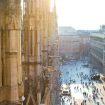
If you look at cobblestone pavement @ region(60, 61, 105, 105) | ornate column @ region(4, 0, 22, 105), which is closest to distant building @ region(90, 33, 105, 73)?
cobblestone pavement @ region(60, 61, 105, 105)

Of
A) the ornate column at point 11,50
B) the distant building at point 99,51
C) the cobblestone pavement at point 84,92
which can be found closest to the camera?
the ornate column at point 11,50

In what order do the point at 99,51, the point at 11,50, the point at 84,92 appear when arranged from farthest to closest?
the point at 99,51, the point at 84,92, the point at 11,50

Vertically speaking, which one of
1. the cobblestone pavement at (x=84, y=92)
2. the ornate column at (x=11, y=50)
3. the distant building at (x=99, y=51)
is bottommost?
the cobblestone pavement at (x=84, y=92)

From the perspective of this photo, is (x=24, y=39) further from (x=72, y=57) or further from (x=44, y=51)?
(x=72, y=57)

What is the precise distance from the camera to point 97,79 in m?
110

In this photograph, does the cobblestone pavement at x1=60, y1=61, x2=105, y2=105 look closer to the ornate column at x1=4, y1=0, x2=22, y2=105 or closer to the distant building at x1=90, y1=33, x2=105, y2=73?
the distant building at x1=90, y1=33, x2=105, y2=73

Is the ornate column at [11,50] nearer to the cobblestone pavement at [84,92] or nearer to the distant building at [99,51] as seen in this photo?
the cobblestone pavement at [84,92]

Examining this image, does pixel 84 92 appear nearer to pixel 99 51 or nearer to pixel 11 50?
→ pixel 99 51

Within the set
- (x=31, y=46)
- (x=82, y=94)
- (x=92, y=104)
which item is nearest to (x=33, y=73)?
(x=31, y=46)

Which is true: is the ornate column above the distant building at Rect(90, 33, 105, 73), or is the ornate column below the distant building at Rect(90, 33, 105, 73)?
above

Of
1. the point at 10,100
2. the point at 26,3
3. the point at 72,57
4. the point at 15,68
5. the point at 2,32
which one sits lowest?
the point at 72,57

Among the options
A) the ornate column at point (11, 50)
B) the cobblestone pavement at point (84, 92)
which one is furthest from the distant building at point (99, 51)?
the ornate column at point (11, 50)

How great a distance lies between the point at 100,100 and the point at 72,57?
11799 centimetres

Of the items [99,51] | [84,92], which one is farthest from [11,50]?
[99,51]
